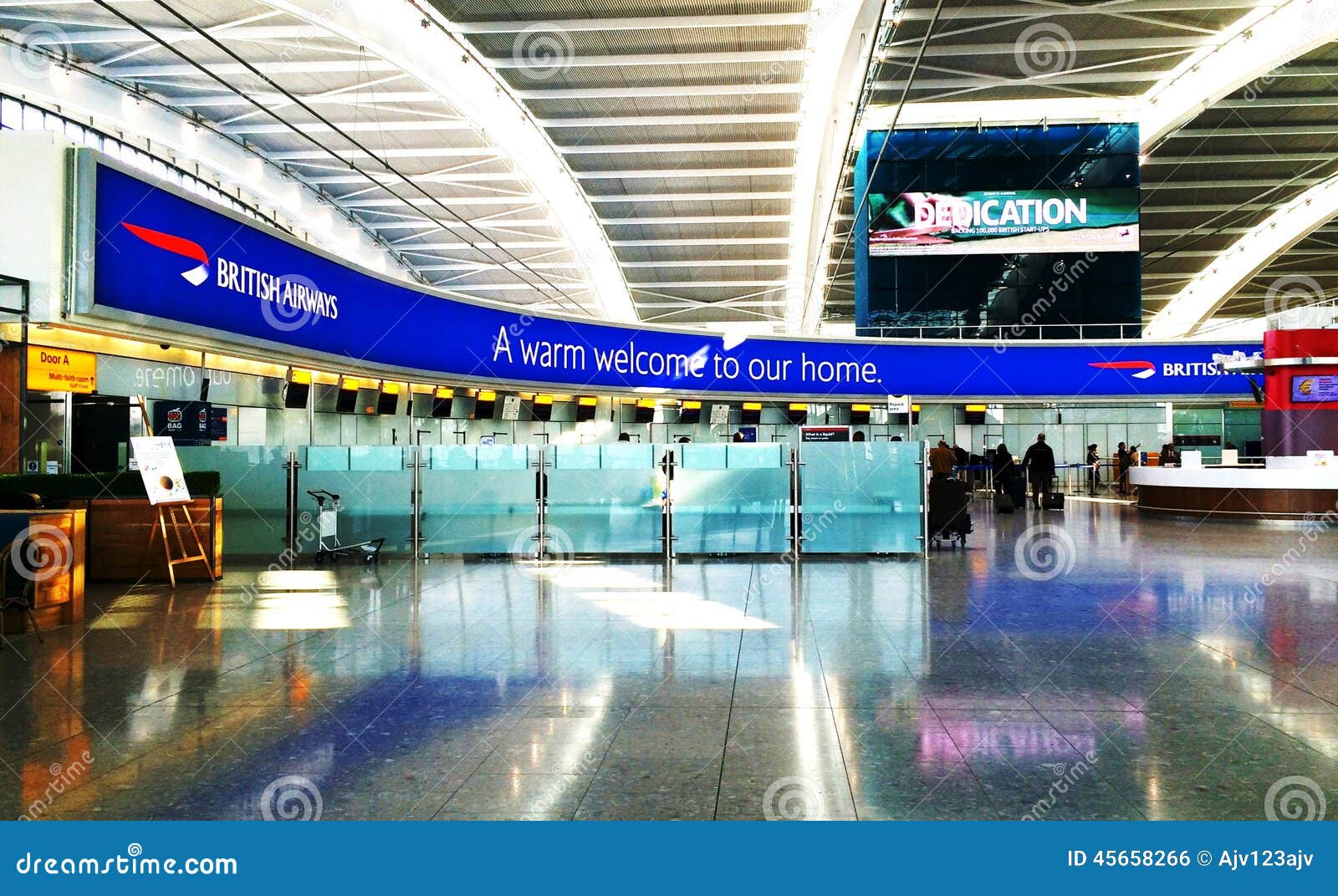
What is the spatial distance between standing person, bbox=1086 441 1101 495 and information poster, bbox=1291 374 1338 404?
6.58 metres

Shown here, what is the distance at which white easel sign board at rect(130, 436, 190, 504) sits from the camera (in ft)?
28.5

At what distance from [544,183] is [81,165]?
21.1 meters

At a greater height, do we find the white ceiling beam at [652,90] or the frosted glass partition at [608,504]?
the white ceiling beam at [652,90]

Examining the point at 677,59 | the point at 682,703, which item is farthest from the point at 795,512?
the point at 677,59

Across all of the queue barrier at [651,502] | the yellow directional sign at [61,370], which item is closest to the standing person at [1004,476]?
the queue barrier at [651,502]

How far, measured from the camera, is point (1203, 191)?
33.3 meters

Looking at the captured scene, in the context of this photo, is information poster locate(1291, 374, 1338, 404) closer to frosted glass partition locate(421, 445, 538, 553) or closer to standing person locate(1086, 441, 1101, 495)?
standing person locate(1086, 441, 1101, 495)

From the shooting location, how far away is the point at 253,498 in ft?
37.8

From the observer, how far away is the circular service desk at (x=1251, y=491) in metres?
16.5

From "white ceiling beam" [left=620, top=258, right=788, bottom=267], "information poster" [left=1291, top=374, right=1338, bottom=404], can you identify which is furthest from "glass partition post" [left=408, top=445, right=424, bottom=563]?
"white ceiling beam" [left=620, top=258, right=788, bottom=267]

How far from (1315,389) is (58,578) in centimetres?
2056

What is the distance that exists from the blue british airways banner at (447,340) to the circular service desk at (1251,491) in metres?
4.79

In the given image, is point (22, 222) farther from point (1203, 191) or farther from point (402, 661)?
point (1203, 191)

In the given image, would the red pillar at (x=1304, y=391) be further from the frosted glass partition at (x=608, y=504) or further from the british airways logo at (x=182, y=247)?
the british airways logo at (x=182, y=247)
